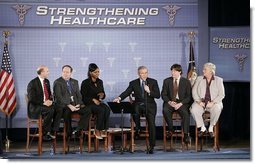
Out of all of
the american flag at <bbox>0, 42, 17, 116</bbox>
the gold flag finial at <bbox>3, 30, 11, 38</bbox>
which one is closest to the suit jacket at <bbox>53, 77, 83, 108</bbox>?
the american flag at <bbox>0, 42, 17, 116</bbox>

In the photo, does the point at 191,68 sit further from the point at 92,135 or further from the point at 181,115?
the point at 92,135

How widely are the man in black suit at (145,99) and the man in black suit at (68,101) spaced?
0.61 metres

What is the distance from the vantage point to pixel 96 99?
363 inches

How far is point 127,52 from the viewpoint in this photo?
10414 millimetres

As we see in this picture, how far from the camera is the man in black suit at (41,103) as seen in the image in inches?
351

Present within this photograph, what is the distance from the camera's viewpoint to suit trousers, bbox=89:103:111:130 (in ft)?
29.5

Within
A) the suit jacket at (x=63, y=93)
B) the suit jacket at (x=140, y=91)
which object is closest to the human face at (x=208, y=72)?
the suit jacket at (x=140, y=91)

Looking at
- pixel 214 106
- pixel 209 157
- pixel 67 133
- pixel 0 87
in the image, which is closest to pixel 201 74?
pixel 214 106

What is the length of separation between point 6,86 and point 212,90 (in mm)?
3763

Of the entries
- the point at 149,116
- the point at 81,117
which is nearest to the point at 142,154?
the point at 149,116

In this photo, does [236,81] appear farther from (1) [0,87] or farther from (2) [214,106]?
(1) [0,87]

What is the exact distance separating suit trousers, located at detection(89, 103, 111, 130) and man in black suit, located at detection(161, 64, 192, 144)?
100 cm

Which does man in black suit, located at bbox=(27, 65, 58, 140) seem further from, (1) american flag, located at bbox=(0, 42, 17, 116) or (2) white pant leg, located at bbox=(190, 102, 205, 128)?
(2) white pant leg, located at bbox=(190, 102, 205, 128)

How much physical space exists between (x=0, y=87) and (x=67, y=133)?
1.81 metres
